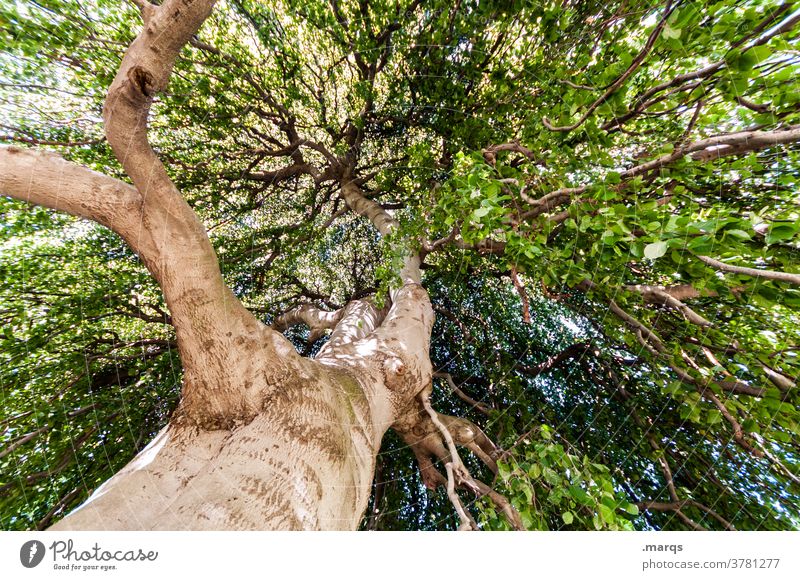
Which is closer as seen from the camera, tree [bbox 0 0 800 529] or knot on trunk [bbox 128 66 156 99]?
knot on trunk [bbox 128 66 156 99]

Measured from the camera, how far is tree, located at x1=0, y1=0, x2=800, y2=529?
951 millimetres

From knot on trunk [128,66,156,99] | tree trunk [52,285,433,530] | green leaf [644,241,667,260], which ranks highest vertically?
knot on trunk [128,66,156,99]

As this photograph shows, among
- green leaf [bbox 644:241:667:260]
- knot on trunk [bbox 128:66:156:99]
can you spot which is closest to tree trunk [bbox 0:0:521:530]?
knot on trunk [bbox 128:66:156:99]

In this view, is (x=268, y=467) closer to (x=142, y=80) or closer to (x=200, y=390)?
(x=200, y=390)

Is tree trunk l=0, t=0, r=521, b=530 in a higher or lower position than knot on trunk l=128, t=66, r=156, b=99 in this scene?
lower

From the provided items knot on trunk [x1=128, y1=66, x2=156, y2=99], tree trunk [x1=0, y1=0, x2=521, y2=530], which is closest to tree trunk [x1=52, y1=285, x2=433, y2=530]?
tree trunk [x1=0, y1=0, x2=521, y2=530]

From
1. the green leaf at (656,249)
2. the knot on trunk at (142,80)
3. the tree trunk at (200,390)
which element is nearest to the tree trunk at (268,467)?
the tree trunk at (200,390)

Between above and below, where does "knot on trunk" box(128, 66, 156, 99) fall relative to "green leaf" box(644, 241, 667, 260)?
above

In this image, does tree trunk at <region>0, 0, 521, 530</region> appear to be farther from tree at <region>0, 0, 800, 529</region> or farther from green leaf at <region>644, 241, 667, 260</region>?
green leaf at <region>644, 241, 667, 260</region>

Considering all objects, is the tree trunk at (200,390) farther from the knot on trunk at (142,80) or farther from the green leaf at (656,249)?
the green leaf at (656,249)

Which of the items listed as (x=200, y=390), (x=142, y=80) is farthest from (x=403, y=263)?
(x=142, y=80)

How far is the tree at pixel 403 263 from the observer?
3.12 feet
